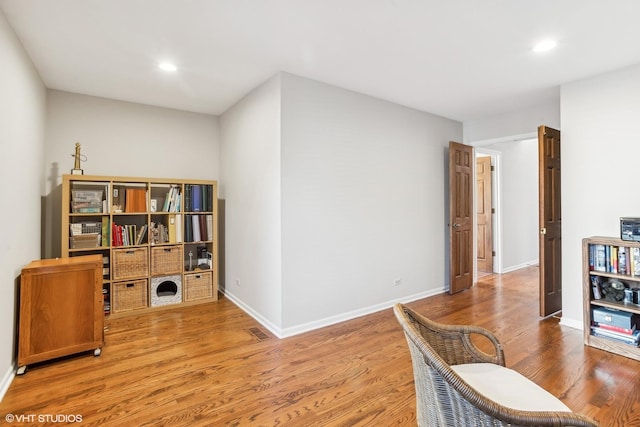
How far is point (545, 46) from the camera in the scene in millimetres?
2596

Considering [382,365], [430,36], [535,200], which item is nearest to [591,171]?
[430,36]

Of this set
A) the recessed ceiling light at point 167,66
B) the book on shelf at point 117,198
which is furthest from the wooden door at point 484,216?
the book on shelf at point 117,198

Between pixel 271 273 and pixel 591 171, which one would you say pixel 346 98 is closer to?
pixel 271 273

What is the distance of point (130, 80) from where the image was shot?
3275 mm

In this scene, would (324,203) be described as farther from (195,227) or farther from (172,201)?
(172,201)

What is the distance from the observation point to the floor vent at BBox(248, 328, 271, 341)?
Result: 3.03m

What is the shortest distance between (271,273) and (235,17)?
218 centimetres

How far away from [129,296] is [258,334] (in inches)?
65.1

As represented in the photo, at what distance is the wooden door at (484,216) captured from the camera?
585cm

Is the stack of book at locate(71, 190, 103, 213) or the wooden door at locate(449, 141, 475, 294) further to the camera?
the wooden door at locate(449, 141, 475, 294)

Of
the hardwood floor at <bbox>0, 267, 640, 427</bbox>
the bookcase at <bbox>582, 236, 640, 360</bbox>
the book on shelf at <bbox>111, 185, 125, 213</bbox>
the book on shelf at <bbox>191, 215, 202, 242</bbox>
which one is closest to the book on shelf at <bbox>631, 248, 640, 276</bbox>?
the bookcase at <bbox>582, 236, 640, 360</bbox>

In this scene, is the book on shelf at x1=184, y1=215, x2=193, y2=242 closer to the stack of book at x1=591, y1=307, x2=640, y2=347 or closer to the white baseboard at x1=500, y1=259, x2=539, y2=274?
the stack of book at x1=591, y1=307, x2=640, y2=347

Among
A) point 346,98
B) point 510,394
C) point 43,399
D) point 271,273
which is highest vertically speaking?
point 346,98
